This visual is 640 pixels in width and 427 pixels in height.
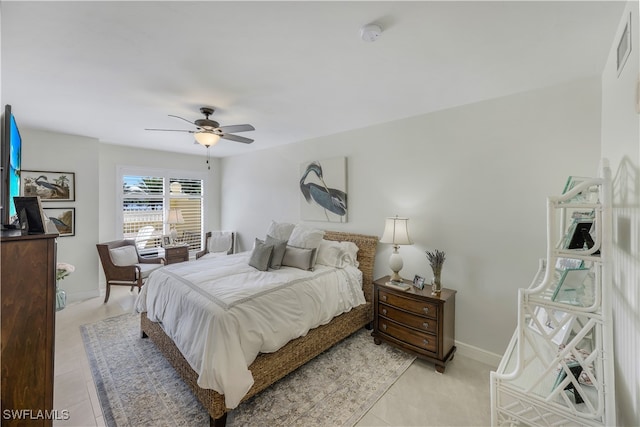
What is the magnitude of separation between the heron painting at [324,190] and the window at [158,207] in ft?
8.90

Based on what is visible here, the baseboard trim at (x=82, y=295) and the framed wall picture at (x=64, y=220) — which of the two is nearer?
the framed wall picture at (x=64, y=220)

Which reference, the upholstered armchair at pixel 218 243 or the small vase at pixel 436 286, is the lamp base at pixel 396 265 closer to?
the small vase at pixel 436 286

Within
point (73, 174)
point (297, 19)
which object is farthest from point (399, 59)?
point (73, 174)

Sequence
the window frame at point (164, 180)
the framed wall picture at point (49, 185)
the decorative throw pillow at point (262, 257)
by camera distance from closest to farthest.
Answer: the decorative throw pillow at point (262, 257) → the framed wall picture at point (49, 185) → the window frame at point (164, 180)

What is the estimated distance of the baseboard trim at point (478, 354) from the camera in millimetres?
2488

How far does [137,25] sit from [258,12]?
0.73 metres

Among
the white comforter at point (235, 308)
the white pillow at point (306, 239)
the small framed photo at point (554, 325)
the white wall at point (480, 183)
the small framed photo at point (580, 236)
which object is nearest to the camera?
the small framed photo at point (554, 325)

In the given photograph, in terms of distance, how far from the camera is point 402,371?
2.42 meters

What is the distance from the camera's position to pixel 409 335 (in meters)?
2.57

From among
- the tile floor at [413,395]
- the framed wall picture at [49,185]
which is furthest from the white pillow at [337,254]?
the framed wall picture at [49,185]

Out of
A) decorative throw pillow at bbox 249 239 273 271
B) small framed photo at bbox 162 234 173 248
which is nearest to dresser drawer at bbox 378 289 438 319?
decorative throw pillow at bbox 249 239 273 271

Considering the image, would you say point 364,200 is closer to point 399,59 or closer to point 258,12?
point 399,59

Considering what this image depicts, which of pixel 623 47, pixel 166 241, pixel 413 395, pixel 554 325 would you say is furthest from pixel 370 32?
pixel 166 241

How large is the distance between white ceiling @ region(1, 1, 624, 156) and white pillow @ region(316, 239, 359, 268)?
1.60 m
